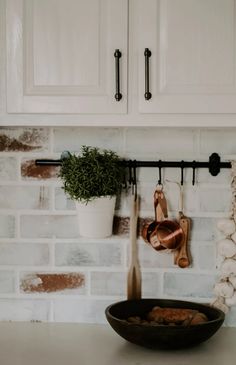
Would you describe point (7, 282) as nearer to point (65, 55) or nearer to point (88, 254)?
point (88, 254)

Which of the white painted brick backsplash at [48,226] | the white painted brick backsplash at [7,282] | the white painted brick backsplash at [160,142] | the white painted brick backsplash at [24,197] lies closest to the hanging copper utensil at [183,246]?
the white painted brick backsplash at [160,142]

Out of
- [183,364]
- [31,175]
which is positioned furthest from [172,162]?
[183,364]

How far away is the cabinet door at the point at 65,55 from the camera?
66.7 inches

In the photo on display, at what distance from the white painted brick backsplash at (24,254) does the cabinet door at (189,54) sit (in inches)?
27.1

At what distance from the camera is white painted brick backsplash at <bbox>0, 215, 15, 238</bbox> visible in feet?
6.82

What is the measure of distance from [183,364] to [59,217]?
67 centimetres

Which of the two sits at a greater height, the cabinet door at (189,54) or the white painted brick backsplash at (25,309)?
the cabinet door at (189,54)

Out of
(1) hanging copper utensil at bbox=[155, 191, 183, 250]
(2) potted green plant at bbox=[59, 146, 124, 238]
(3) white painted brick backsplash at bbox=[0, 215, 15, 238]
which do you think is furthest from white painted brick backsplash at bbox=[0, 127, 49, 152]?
(1) hanging copper utensil at bbox=[155, 191, 183, 250]

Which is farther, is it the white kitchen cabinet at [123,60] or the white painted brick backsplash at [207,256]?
the white painted brick backsplash at [207,256]

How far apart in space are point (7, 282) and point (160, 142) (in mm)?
719

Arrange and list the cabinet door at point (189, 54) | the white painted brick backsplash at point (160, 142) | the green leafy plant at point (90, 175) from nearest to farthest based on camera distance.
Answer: the cabinet door at point (189, 54) → the green leafy plant at point (90, 175) → the white painted brick backsplash at point (160, 142)

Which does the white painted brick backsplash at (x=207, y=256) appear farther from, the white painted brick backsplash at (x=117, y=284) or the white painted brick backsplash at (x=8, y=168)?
the white painted brick backsplash at (x=8, y=168)

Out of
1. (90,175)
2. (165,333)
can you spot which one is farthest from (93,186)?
(165,333)

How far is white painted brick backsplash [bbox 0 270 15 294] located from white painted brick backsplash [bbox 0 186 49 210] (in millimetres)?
232
